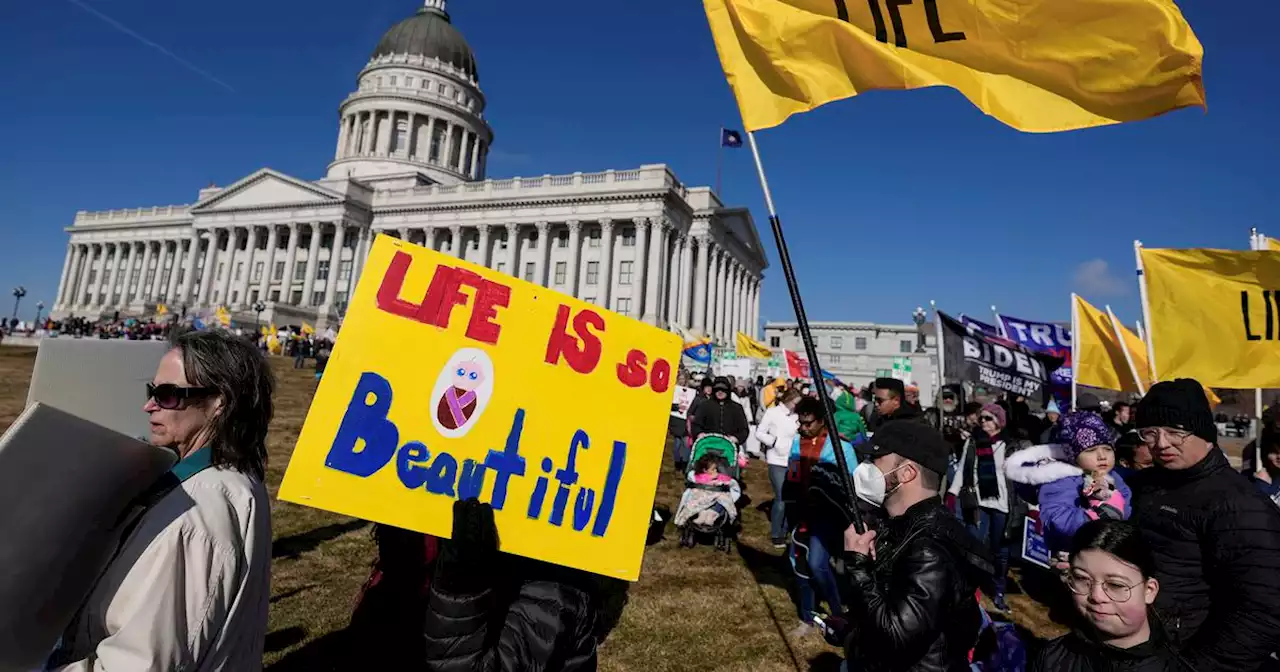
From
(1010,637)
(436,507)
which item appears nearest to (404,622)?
(436,507)

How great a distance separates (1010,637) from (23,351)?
1698 inches

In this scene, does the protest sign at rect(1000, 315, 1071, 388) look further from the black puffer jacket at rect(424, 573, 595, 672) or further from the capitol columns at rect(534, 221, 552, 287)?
the capitol columns at rect(534, 221, 552, 287)

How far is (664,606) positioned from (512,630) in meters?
4.36

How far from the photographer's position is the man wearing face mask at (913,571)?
2449 millimetres

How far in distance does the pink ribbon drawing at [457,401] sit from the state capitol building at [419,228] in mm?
47237

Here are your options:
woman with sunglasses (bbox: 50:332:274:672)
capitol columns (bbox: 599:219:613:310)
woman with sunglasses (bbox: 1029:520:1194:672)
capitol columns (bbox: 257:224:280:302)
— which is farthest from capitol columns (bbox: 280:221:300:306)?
woman with sunglasses (bbox: 1029:520:1194:672)

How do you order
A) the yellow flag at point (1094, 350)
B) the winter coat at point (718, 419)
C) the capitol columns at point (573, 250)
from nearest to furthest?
1. the yellow flag at point (1094, 350)
2. the winter coat at point (718, 419)
3. the capitol columns at point (573, 250)

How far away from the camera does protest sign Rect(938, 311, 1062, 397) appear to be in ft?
30.1

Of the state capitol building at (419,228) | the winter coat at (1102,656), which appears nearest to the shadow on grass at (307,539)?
the winter coat at (1102,656)

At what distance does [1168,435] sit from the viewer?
3168 millimetres

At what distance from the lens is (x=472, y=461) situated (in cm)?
246

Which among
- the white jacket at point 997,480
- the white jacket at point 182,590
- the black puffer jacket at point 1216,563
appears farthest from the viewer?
the white jacket at point 997,480

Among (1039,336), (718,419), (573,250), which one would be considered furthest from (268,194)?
(1039,336)

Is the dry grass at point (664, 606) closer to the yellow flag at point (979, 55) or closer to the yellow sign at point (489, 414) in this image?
the yellow sign at point (489, 414)
